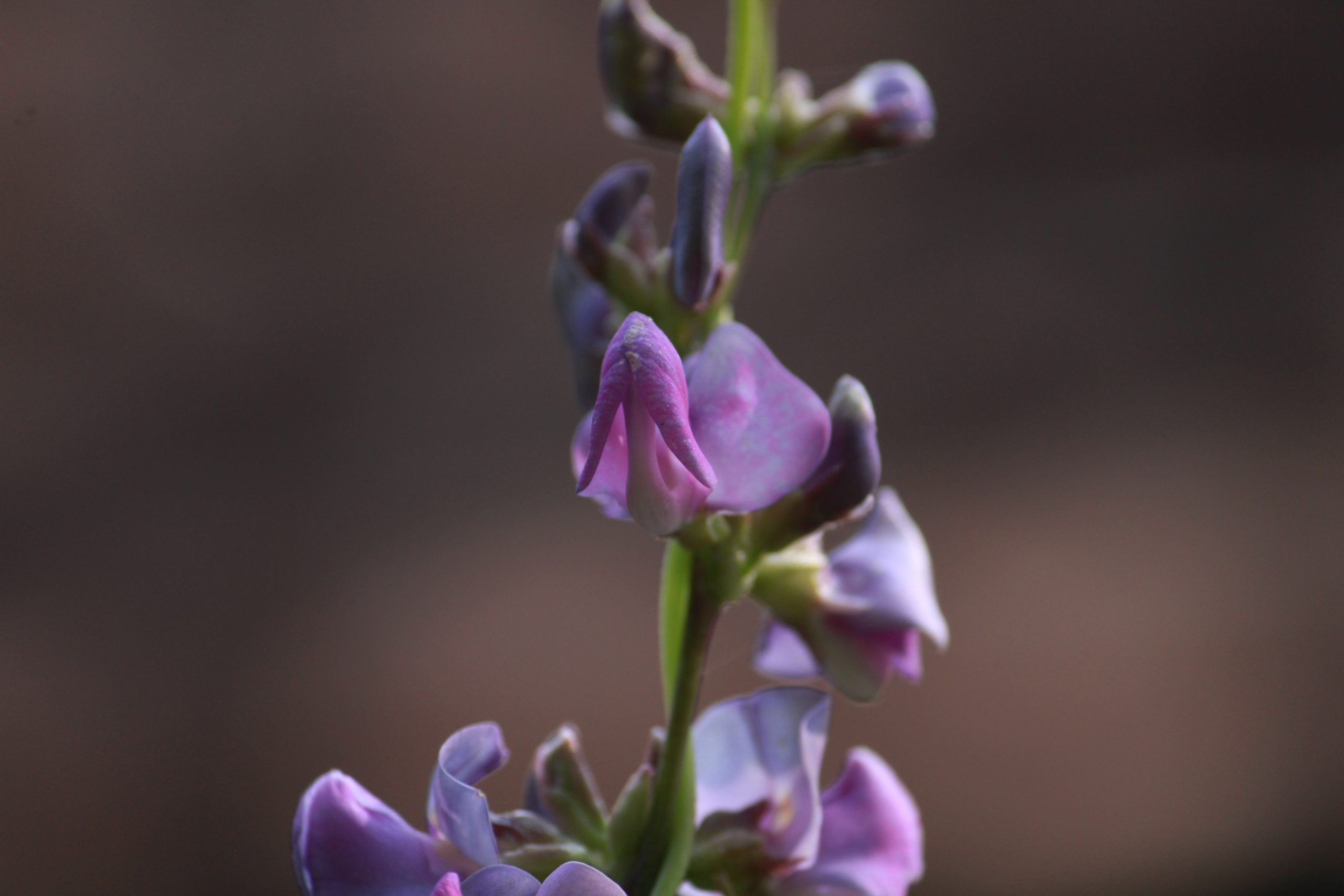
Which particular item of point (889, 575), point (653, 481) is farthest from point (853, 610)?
point (653, 481)

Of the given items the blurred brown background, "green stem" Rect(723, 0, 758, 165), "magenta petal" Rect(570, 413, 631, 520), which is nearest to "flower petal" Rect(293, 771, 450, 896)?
"magenta petal" Rect(570, 413, 631, 520)

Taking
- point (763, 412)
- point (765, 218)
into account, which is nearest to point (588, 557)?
point (765, 218)

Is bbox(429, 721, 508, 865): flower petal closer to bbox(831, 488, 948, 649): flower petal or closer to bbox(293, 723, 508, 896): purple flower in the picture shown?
bbox(293, 723, 508, 896): purple flower

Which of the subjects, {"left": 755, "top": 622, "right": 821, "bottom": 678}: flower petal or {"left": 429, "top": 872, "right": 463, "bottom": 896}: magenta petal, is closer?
{"left": 429, "top": 872, "right": 463, "bottom": 896}: magenta petal

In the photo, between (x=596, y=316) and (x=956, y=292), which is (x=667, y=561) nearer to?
(x=596, y=316)

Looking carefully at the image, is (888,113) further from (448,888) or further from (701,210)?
(448,888)
